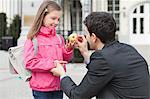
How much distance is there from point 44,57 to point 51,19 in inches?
13.0

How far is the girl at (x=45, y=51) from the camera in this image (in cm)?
332

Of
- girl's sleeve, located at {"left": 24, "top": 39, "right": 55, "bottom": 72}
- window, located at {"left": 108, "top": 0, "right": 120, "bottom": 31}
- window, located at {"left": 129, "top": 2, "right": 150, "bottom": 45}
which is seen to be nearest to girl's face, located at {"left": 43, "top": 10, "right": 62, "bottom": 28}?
girl's sleeve, located at {"left": 24, "top": 39, "right": 55, "bottom": 72}

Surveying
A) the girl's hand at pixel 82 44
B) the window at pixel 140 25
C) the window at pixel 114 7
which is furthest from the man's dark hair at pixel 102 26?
the window at pixel 114 7

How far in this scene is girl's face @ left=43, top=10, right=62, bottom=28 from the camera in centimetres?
336

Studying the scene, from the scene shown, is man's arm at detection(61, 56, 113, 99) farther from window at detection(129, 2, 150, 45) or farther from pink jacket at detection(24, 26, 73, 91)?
window at detection(129, 2, 150, 45)

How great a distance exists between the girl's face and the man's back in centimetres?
97

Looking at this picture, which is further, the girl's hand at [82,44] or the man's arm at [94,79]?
the girl's hand at [82,44]

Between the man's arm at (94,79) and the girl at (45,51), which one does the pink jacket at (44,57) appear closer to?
the girl at (45,51)

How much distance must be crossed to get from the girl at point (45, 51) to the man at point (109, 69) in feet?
2.80

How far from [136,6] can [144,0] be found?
81cm

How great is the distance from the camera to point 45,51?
11.1 ft

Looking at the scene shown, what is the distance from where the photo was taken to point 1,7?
103 feet

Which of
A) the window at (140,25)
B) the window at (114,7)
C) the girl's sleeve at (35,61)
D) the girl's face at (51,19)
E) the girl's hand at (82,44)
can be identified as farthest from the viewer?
the window at (114,7)

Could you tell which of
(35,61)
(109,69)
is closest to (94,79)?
(109,69)
